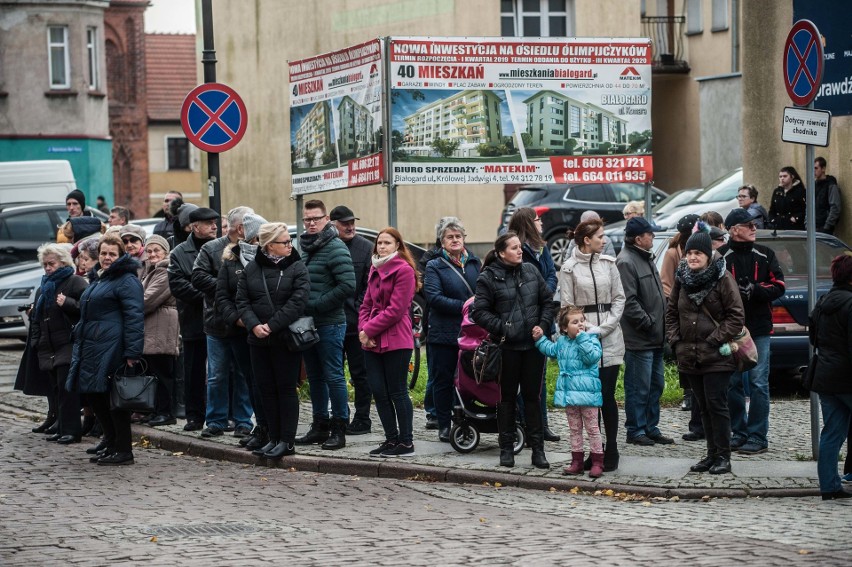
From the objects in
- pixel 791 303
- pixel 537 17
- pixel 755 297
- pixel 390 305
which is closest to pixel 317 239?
pixel 390 305

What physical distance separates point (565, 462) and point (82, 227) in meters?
7.47

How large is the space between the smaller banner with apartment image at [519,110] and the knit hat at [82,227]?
4.24m

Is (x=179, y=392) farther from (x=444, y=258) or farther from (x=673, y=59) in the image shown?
(x=673, y=59)

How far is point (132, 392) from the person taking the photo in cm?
1244

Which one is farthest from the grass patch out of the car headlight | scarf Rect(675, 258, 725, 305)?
the car headlight

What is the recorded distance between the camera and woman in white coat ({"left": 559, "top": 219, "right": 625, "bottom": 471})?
37.7ft

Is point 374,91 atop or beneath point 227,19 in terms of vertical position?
beneath

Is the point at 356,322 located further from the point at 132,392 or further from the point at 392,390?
the point at 132,392

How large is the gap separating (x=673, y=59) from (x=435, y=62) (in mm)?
29486

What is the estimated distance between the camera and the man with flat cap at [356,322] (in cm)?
1364

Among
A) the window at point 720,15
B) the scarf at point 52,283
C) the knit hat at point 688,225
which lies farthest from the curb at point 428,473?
the window at point 720,15

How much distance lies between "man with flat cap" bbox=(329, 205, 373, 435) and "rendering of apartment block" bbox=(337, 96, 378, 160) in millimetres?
1496

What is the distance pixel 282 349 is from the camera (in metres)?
12.2

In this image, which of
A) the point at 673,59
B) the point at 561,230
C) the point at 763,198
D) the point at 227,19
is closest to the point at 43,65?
the point at 227,19
